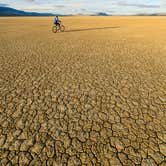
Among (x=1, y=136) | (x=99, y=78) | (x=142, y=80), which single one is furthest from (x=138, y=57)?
(x=1, y=136)

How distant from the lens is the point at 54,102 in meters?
4.55

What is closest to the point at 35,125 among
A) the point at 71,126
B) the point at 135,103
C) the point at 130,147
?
the point at 71,126

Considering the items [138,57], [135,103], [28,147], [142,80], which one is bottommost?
[28,147]

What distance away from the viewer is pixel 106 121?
12.3 feet

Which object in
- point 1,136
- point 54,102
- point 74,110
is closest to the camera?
point 1,136

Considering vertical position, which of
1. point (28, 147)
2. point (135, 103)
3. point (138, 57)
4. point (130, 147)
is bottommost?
point (28, 147)

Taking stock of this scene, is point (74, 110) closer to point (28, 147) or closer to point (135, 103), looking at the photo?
point (28, 147)

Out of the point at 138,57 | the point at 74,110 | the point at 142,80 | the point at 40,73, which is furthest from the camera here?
the point at 138,57

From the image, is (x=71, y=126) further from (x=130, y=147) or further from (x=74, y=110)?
(x=130, y=147)

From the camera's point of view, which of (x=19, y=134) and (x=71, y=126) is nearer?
(x=19, y=134)

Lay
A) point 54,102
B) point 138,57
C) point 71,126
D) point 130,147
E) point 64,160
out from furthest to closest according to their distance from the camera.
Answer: point 138,57 → point 54,102 → point 71,126 → point 130,147 → point 64,160

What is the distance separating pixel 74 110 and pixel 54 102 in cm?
83

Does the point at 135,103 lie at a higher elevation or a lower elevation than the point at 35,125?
higher

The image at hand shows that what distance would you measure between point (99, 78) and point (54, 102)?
251 centimetres
